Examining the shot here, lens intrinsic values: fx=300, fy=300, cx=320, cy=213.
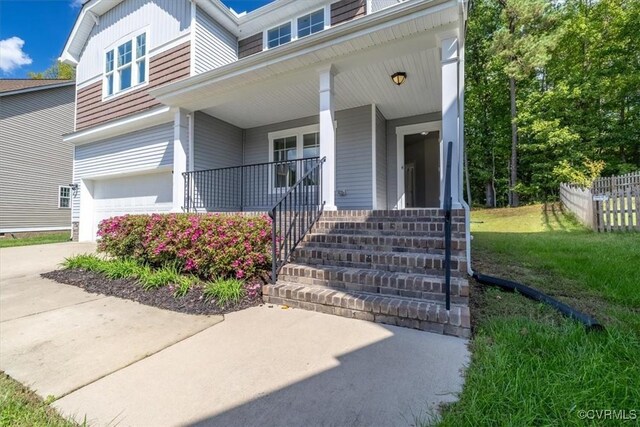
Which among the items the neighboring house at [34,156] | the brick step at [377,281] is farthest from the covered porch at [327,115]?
the neighboring house at [34,156]

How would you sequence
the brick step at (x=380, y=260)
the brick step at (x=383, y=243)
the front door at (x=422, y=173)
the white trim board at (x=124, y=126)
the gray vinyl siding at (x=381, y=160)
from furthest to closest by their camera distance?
1. the front door at (x=422, y=173)
2. the white trim board at (x=124, y=126)
3. the gray vinyl siding at (x=381, y=160)
4. the brick step at (x=383, y=243)
5. the brick step at (x=380, y=260)

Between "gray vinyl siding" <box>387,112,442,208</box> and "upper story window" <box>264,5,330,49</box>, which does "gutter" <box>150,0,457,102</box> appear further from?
"gray vinyl siding" <box>387,112,442,208</box>

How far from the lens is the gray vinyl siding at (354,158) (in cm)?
690

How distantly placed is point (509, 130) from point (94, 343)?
60.3 feet

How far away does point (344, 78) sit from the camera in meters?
5.64

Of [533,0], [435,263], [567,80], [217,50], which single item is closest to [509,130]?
[567,80]

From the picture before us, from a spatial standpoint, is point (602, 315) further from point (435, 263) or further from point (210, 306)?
point (210, 306)

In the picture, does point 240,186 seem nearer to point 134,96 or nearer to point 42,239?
point 134,96

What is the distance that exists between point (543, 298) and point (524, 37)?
14.5 m

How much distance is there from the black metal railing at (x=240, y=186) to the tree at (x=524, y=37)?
11146 millimetres

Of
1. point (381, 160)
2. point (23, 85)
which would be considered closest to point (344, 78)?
point (381, 160)

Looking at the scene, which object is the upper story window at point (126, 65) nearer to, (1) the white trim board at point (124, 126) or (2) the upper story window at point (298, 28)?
(1) the white trim board at point (124, 126)

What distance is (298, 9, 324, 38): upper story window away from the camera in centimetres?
757

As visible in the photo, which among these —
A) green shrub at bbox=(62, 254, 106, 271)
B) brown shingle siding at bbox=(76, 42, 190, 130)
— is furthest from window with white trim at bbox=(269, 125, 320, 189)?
green shrub at bbox=(62, 254, 106, 271)
